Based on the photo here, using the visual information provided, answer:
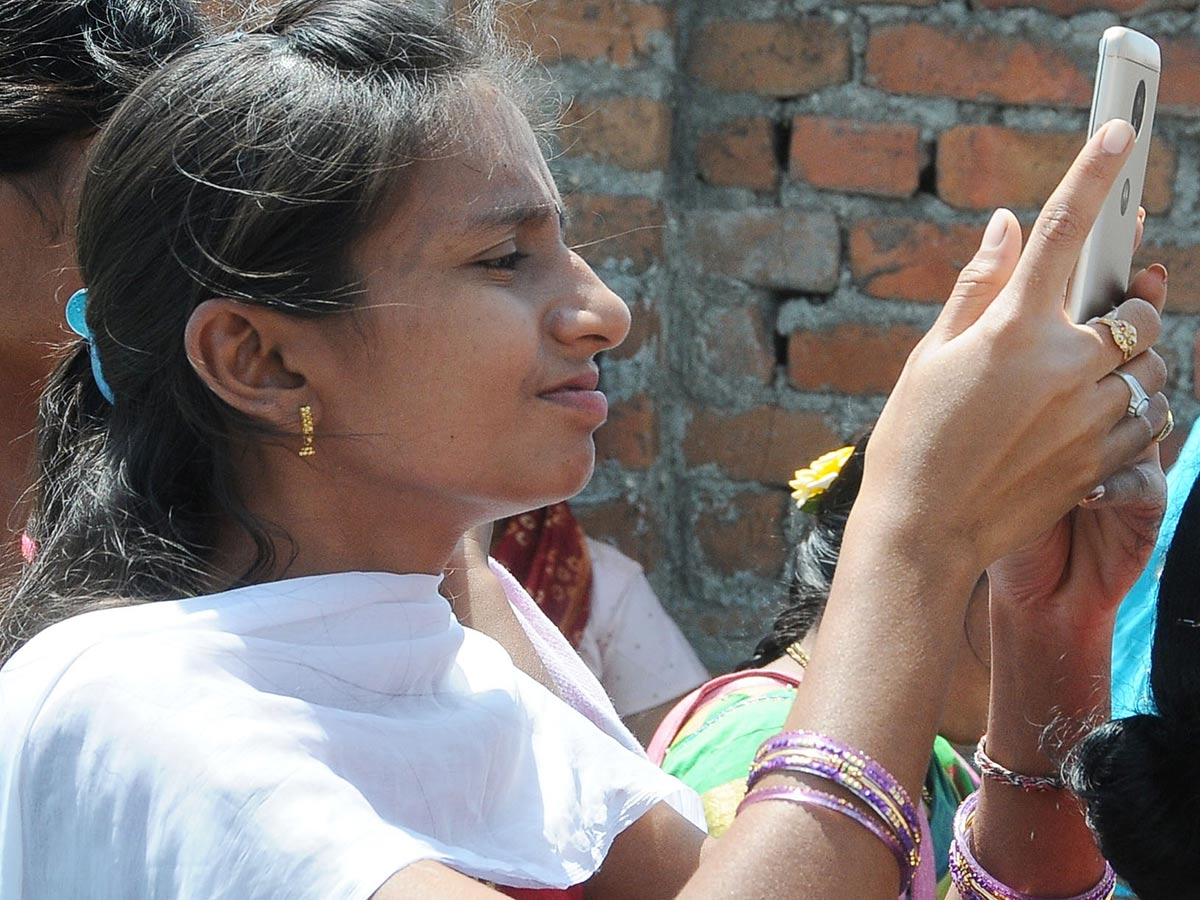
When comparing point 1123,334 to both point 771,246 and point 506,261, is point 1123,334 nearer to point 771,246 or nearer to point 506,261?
point 506,261

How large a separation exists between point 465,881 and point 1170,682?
48cm

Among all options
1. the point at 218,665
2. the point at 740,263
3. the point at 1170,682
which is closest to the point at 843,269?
the point at 740,263

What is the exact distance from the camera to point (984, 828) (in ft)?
4.10

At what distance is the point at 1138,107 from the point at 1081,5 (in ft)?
4.73

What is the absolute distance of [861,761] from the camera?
884 millimetres

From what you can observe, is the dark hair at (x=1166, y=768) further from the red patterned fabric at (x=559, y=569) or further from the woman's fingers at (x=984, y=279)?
the red patterned fabric at (x=559, y=569)

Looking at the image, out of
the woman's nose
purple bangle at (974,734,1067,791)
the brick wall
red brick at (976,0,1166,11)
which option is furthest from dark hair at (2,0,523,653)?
red brick at (976,0,1166,11)

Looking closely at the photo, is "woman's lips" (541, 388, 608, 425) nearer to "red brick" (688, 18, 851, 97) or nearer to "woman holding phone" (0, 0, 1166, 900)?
"woman holding phone" (0, 0, 1166, 900)

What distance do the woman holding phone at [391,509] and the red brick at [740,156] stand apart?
126cm

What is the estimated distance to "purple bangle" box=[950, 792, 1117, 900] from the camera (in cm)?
124

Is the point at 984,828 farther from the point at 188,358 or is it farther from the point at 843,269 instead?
the point at 843,269

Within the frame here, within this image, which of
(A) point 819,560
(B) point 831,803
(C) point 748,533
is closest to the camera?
(B) point 831,803

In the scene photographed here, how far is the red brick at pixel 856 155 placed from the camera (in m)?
2.34

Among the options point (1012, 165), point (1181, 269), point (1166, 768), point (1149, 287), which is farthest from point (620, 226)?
point (1166, 768)
